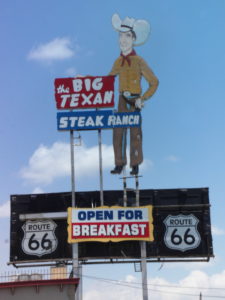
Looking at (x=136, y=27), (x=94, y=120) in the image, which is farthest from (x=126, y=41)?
(x=94, y=120)

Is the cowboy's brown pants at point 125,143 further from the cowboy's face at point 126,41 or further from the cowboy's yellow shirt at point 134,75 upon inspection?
the cowboy's face at point 126,41

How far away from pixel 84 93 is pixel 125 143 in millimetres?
4025

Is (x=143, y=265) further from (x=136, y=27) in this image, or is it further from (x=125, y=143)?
(x=136, y=27)

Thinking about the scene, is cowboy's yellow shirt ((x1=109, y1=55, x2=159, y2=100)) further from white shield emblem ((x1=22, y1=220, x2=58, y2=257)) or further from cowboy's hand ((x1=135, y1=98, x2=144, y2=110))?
white shield emblem ((x1=22, y1=220, x2=58, y2=257))

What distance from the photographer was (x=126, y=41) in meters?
39.9

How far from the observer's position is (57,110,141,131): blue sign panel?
38.2 m

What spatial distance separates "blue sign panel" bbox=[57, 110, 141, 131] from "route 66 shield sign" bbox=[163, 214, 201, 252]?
6326 mm

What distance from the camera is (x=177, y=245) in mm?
37875

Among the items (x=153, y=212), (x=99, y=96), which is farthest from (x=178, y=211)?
(x=99, y=96)

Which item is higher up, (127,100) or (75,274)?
(127,100)

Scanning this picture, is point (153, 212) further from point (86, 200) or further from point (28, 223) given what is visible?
point (28, 223)

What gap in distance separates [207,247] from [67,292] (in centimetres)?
954

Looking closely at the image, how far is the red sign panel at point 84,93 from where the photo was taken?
126 ft

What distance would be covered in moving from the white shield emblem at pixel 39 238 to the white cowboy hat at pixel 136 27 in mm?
12855
